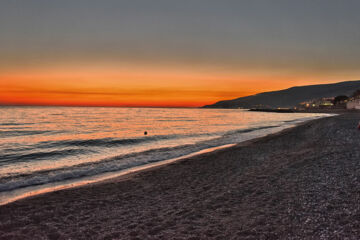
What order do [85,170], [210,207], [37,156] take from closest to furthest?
[210,207] → [85,170] → [37,156]

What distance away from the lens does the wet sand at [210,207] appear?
5535mm

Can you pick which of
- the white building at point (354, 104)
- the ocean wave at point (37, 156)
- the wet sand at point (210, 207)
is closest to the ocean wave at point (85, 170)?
the wet sand at point (210, 207)

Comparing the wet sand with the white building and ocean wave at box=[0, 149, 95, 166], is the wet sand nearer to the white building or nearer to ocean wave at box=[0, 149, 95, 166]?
ocean wave at box=[0, 149, 95, 166]

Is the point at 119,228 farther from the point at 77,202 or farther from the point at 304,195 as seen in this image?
the point at 304,195

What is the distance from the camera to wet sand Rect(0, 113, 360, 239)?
5.54 meters

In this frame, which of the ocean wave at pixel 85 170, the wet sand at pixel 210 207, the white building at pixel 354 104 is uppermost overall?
the white building at pixel 354 104

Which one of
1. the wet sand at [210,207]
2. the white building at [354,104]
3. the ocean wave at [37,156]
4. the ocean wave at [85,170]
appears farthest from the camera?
the white building at [354,104]

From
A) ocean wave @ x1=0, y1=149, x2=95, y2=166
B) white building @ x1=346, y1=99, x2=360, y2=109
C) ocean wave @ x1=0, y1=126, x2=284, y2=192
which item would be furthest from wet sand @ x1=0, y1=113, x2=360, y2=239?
white building @ x1=346, y1=99, x2=360, y2=109

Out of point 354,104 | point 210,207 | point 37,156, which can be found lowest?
point 37,156

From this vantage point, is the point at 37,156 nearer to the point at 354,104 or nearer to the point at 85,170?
the point at 85,170

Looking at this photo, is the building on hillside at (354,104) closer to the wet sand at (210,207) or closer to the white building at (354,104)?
the white building at (354,104)

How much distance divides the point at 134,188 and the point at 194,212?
13.1ft

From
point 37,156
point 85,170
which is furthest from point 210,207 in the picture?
point 37,156

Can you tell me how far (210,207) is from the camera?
7.21m
